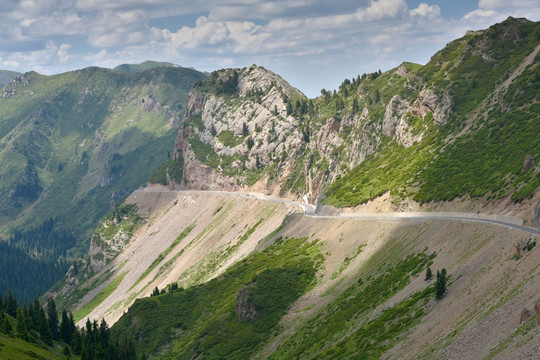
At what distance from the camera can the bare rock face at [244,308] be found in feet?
446

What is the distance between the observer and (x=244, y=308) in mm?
138375

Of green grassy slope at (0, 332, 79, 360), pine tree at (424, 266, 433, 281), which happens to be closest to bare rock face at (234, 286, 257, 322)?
green grassy slope at (0, 332, 79, 360)

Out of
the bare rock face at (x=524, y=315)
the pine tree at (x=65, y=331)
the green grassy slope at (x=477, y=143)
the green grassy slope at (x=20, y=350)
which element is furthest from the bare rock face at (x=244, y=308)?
the bare rock face at (x=524, y=315)

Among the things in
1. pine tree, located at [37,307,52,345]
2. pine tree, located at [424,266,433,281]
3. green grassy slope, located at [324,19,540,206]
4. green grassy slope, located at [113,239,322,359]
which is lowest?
green grassy slope, located at [113,239,322,359]

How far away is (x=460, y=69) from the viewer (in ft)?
643

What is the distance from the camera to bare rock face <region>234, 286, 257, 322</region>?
135875 millimetres

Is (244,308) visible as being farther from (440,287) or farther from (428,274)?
(440,287)

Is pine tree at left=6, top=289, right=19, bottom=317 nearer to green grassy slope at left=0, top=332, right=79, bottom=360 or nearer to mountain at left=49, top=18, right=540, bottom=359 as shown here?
green grassy slope at left=0, top=332, right=79, bottom=360

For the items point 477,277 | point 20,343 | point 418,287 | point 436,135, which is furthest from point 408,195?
point 20,343

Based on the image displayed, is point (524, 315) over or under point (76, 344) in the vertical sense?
over

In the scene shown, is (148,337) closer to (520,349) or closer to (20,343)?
(20,343)

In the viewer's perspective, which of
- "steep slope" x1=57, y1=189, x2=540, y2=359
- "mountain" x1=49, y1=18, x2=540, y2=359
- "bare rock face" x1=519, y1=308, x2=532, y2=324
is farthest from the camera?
"mountain" x1=49, y1=18, x2=540, y2=359

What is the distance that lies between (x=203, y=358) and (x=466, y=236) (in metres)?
61.3

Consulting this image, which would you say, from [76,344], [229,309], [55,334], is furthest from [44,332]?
[229,309]
